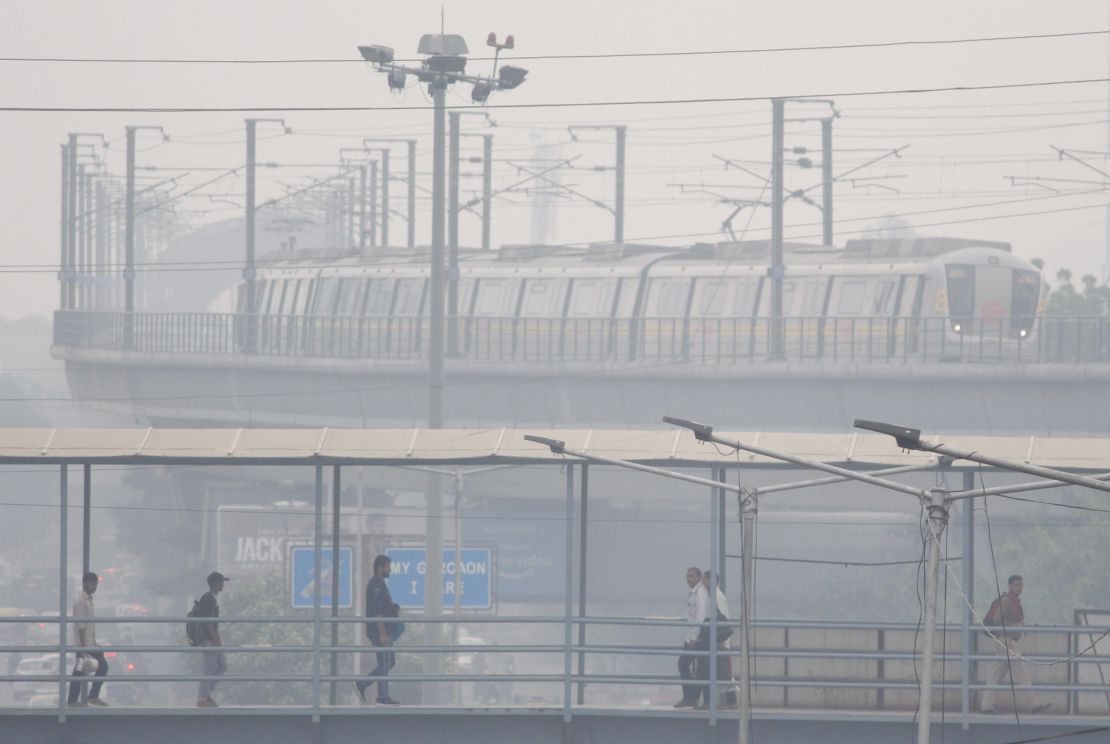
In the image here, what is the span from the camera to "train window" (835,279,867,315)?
4791 centimetres

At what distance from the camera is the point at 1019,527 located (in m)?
58.3

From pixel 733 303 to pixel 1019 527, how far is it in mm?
14839

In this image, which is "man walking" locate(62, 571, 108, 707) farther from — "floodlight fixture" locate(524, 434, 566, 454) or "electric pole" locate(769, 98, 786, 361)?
"electric pole" locate(769, 98, 786, 361)

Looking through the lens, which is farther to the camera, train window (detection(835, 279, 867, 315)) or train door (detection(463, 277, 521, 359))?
train door (detection(463, 277, 521, 359))

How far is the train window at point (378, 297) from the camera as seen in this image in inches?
2341

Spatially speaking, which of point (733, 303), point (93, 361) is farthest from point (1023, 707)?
point (93, 361)

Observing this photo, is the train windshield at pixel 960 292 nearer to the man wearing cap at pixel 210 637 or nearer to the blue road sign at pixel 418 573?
the blue road sign at pixel 418 573

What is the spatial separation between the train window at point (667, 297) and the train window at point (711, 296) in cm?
44

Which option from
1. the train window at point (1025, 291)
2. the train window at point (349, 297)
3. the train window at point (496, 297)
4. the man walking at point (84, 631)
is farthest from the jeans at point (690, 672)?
the train window at point (349, 297)

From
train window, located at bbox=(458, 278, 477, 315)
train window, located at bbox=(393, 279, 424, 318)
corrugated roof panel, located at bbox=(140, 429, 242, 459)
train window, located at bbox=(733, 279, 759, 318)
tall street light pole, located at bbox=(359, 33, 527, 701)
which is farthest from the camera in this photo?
train window, located at bbox=(393, 279, 424, 318)

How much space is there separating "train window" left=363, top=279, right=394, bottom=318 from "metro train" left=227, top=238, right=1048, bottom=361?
49mm

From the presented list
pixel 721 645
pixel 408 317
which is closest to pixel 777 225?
pixel 408 317

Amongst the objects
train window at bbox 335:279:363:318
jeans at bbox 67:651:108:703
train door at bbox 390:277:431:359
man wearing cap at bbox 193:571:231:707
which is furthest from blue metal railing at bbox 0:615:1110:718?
train window at bbox 335:279:363:318

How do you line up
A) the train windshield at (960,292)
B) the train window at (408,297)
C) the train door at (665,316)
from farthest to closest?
the train window at (408,297) → the train door at (665,316) → the train windshield at (960,292)
